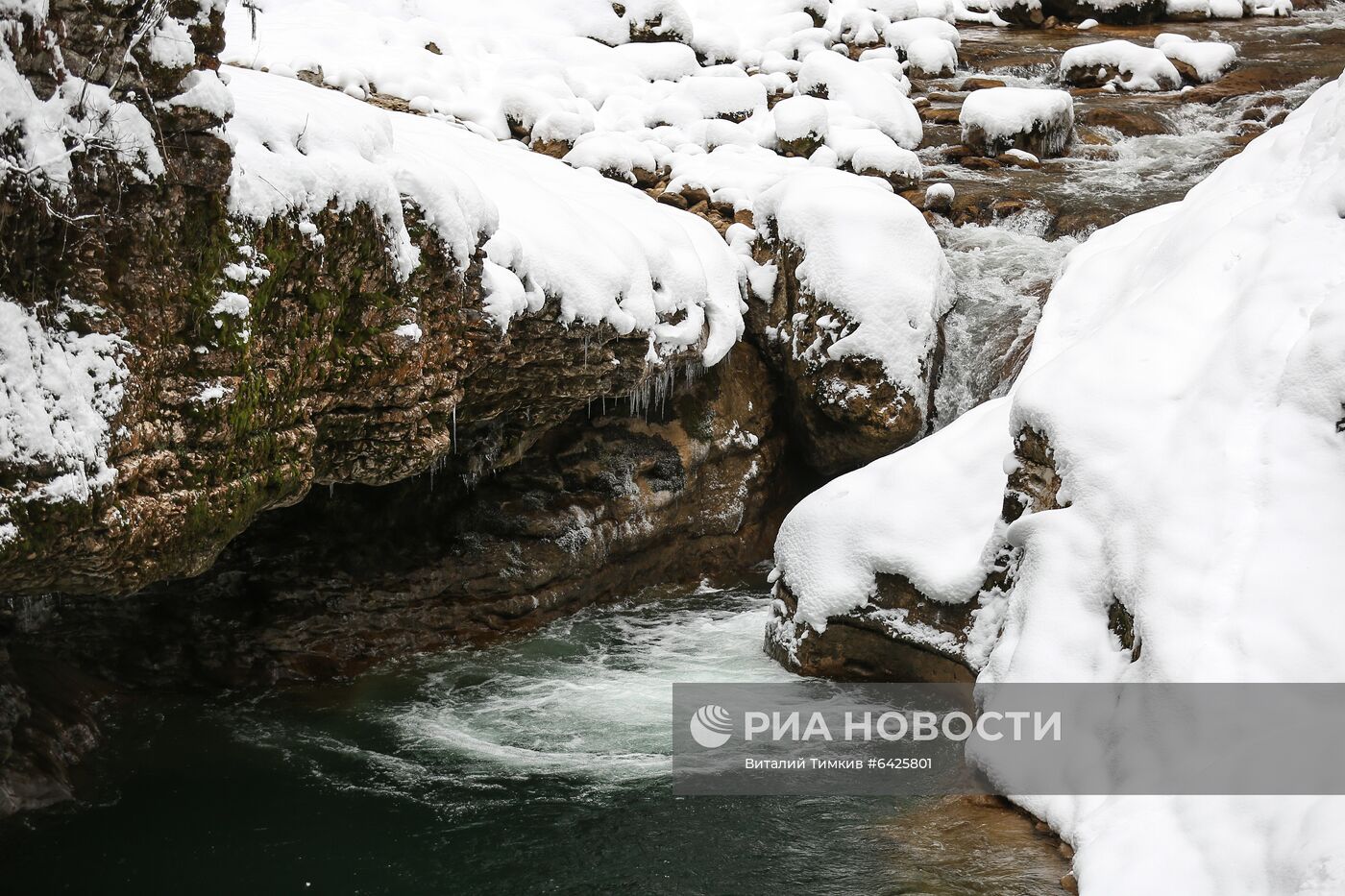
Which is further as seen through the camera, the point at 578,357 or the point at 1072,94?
the point at 1072,94

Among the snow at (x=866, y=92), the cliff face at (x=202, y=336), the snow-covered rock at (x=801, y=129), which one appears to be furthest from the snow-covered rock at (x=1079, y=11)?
the cliff face at (x=202, y=336)

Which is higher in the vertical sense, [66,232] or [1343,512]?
[66,232]

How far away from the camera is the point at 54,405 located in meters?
4.16

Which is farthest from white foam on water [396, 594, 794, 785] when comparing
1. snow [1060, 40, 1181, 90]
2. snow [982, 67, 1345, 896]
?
snow [1060, 40, 1181, 90]

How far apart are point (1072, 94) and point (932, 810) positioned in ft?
40.6

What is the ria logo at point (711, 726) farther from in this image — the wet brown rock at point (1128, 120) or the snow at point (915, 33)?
the snow at point (915, 33)

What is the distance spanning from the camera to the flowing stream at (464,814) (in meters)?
4.89

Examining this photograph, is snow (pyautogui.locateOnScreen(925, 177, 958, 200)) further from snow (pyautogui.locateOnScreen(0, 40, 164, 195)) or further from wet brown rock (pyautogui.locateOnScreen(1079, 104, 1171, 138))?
snow (pyautogui.locateOnScreen(0, 40, 164, 195))

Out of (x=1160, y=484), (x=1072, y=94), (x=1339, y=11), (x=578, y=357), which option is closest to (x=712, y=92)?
(x=1072, y=94)

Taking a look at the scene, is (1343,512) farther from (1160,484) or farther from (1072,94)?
(1072,94)

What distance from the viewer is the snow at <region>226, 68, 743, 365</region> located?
5203 millimetres

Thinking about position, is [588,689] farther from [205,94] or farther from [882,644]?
[205,94]

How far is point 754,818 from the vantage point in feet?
17.6

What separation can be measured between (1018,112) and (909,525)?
7.96 metres
